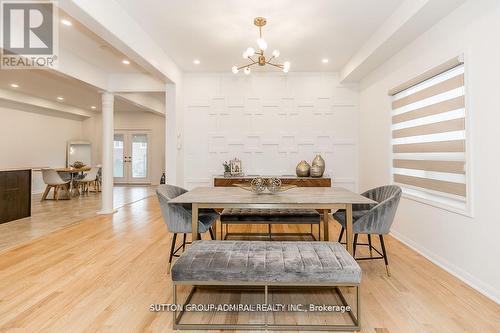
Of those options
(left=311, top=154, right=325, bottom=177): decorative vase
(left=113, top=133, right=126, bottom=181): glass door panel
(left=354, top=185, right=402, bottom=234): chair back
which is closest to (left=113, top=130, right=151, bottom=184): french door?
(left=113, top=133, right=126, bottom=181): glass door panel

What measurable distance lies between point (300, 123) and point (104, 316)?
4.44 meters

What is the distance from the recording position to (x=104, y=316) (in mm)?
1979

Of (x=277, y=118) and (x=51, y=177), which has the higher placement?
(x=277, y=118)

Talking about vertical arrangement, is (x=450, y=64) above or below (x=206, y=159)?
above

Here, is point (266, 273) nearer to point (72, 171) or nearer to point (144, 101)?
point (144, 101)

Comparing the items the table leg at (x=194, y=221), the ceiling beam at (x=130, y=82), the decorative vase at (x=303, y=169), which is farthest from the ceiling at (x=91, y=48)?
the decorative vase at (x=303, y=169)

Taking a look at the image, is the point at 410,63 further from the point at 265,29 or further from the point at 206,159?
the point at 206,159

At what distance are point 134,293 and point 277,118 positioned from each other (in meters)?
4.01

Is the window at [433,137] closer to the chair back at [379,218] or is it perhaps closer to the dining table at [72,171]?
the chair back at [379,218]

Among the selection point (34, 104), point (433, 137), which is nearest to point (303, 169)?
point (433, 137)

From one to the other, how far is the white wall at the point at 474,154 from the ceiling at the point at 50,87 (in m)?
5.26

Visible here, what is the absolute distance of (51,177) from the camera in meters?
7.13

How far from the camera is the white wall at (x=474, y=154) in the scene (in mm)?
2275

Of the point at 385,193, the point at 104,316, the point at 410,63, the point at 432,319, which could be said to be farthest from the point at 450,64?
the point at 104,316
